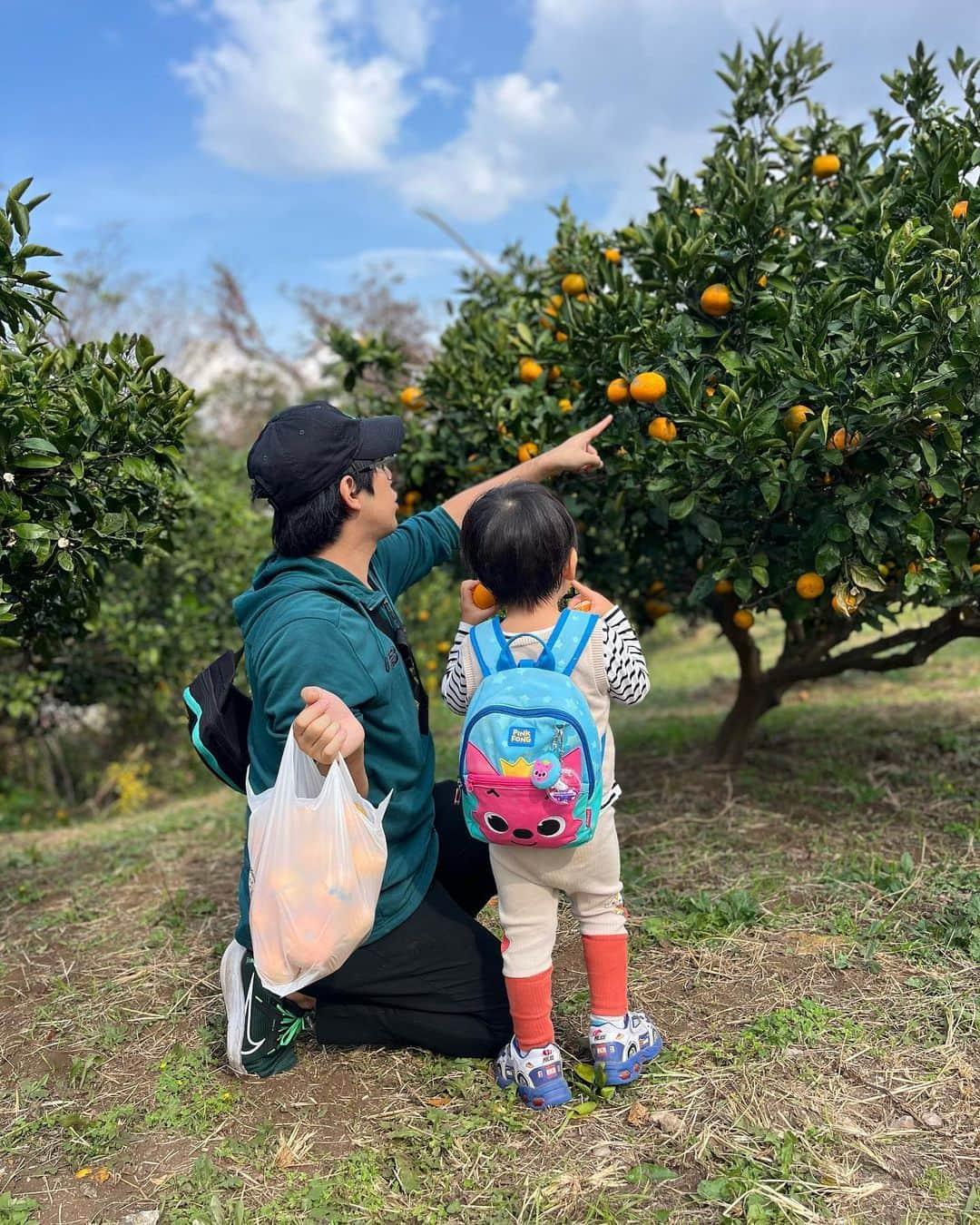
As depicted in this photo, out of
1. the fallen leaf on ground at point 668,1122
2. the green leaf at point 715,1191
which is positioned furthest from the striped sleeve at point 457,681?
the green leaf at point 715,1191

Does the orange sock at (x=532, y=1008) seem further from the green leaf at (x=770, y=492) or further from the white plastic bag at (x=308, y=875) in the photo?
the green leaf at (x=770, y=492)

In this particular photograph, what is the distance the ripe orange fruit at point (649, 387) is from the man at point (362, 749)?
70 cm

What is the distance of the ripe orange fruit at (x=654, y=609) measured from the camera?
14.3 ft

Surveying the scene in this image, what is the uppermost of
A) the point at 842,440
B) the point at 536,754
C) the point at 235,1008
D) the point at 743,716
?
the point at 842,440

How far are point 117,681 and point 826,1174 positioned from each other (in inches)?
208

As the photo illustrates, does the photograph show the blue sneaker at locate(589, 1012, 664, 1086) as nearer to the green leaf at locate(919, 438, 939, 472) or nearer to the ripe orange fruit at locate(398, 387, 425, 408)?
the green leaf at locate(919, 438, 939, 472)

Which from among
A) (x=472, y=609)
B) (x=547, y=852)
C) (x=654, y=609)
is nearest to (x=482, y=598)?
(x=472, y=609)

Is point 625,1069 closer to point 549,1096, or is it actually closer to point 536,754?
point 549,1096

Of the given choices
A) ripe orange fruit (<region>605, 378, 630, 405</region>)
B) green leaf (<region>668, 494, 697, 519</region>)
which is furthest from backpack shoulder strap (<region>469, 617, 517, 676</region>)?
ripe orange fruit (<region>605, 378, 630, 405</region>)

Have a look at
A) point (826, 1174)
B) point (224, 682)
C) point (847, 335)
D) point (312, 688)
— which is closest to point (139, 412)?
point (224, 682)

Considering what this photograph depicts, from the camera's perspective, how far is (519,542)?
2088mm

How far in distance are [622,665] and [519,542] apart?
35cm

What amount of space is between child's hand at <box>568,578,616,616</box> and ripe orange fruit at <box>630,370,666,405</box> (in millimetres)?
741

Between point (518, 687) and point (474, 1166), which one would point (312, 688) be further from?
point (474, 1166)
